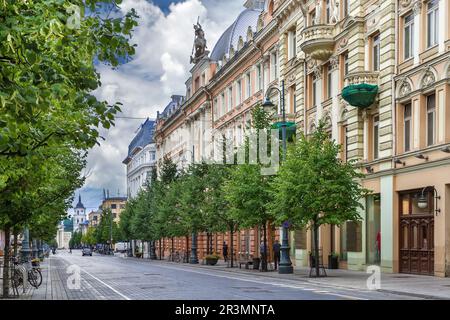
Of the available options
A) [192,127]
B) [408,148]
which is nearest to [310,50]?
[408,148]

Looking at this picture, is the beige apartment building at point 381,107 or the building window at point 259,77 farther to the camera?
the building window at point 259,77

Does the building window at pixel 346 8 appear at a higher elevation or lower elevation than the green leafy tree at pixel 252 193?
higher

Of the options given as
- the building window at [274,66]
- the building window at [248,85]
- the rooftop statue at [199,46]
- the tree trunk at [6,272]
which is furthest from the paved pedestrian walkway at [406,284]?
the rooftop statue at [199,46]

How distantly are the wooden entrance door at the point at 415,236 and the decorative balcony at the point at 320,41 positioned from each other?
10.8 metres

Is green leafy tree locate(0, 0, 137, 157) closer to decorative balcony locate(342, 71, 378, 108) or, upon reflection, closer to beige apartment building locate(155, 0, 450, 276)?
beige apartment building locate(155, 0, 450, 276)

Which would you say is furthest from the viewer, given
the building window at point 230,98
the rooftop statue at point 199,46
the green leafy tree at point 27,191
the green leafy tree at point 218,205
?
the rooftop statue at point 199,46

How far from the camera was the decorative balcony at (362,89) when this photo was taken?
3353 centimetres

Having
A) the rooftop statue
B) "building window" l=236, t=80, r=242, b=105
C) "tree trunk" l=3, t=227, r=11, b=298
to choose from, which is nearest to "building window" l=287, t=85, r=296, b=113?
"building window" l=236, t=80, r=242, b=105

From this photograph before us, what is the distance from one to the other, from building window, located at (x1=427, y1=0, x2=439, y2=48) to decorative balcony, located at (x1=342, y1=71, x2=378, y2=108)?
4481mm

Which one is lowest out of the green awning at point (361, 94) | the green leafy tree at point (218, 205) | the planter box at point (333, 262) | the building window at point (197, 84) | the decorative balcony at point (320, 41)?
the planter box at point (333, 262)

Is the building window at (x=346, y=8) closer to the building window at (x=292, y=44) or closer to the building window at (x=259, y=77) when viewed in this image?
the building window at (x=292, y=44)

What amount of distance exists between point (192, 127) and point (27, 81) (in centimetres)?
7274

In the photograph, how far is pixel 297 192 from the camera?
30219mm

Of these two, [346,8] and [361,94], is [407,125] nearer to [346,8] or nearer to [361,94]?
[361,94]
